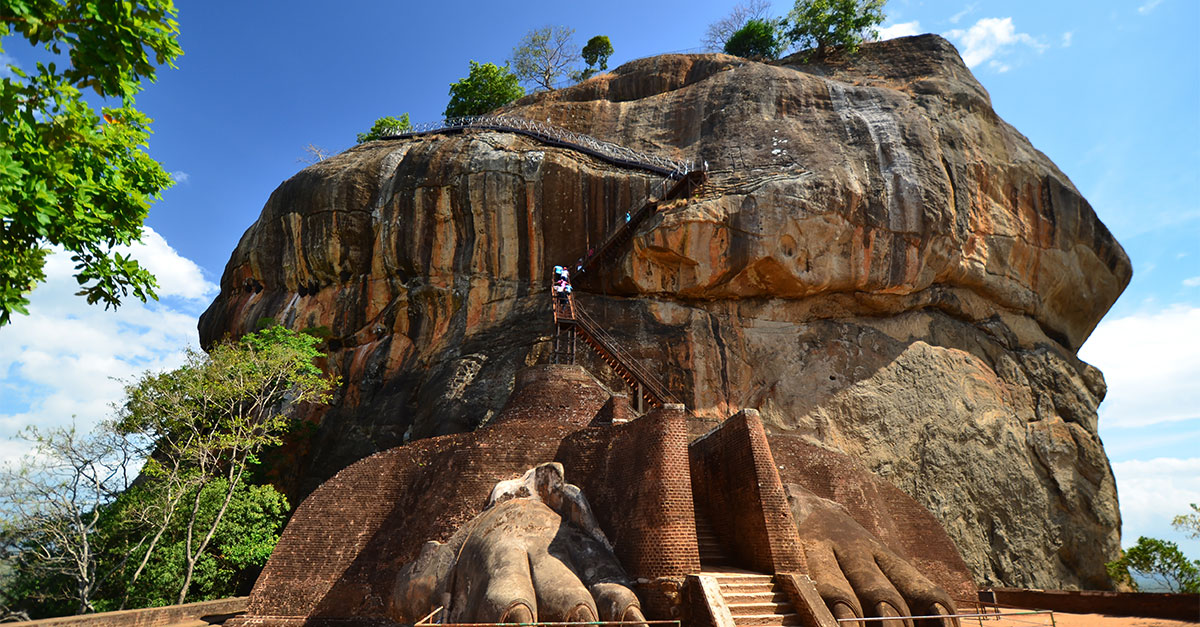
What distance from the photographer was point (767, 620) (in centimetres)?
840

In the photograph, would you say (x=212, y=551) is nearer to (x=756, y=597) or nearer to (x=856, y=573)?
(x=756, y=597)

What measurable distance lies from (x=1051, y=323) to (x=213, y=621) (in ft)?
94.9

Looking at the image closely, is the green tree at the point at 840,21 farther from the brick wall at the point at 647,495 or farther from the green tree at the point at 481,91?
the brick wall at the point at 647,495

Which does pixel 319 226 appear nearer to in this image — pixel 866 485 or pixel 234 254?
pixel 234 254

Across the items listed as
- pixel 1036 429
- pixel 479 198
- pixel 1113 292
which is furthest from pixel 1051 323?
pixel 479 198

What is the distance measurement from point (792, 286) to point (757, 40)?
21.7 meters

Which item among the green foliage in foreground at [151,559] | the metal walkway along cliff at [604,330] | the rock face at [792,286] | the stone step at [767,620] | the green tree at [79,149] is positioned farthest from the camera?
the rock face at [792,286]

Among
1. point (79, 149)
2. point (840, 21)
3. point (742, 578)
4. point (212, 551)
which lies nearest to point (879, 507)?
point (742, 578)

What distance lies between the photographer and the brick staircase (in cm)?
838

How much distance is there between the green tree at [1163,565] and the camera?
16.0m

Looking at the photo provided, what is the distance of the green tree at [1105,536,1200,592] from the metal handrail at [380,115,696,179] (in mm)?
16420

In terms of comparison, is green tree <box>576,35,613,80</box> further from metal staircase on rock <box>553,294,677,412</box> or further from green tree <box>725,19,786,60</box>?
metal staircase on rock <box>553,294,677,412</box>

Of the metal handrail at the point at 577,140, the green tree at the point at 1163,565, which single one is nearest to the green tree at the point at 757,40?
the metal handrail at the point at 577,140

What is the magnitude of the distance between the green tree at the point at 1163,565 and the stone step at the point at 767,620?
13.6 metres
